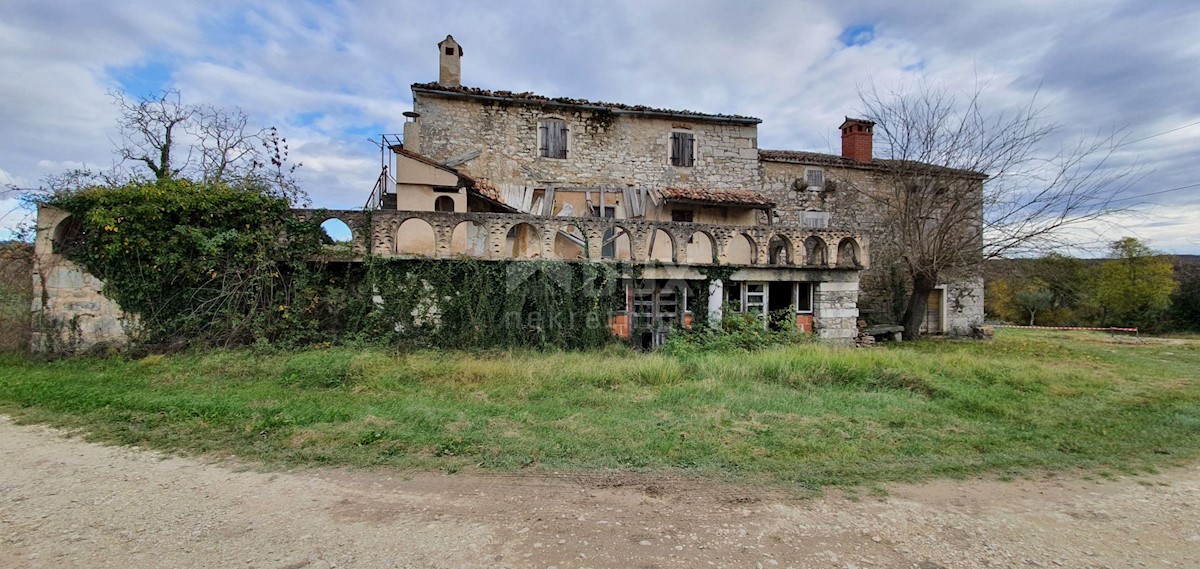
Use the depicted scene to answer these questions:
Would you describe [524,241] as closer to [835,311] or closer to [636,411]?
[636,411]

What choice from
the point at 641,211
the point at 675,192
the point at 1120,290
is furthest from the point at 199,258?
the point at 1120,290

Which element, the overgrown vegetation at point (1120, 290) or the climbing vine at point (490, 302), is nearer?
the climbing vine at point (490, 302)

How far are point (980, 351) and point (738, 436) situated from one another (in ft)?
42.5

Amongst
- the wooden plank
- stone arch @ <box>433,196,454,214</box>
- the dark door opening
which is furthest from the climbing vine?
the wooden plank

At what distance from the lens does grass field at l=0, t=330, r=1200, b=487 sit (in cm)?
522

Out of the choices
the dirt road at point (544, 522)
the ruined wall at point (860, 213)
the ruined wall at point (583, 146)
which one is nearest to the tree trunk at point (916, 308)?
the ruined wall at point (860, 213)

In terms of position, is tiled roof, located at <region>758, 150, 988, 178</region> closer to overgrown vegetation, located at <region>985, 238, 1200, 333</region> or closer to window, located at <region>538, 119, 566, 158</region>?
window, located at <region>538, 119, 566, 158</region>

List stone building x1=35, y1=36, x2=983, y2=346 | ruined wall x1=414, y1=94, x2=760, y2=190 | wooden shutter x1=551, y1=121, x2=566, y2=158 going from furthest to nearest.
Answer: wooden shutter x1=551, y1=121, x2=566, y2=158
ruined wall x1=414, y1=94, x2=760, y2=190
stone building x1=35, y1=36, x2=983, y2=346

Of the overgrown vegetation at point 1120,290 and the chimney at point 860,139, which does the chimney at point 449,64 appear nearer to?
the chimney at point 860,139

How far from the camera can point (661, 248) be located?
14312 millimetres

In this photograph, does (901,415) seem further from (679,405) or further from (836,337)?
(836,337)

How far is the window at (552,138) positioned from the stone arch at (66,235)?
11424mm

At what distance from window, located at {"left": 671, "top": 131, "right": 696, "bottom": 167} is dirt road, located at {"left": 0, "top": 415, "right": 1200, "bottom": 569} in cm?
1502

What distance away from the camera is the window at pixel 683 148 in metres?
18.3
